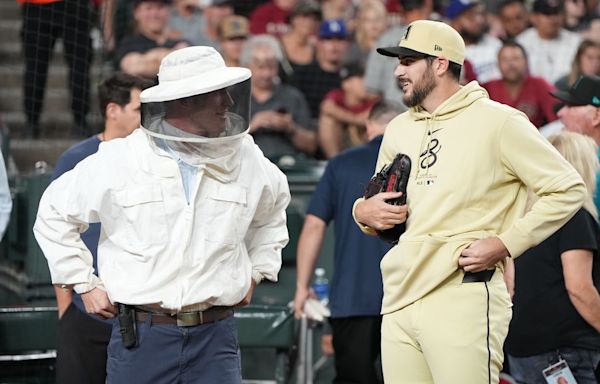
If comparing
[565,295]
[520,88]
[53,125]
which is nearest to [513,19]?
[520,88]

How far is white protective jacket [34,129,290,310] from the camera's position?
432 centimetres

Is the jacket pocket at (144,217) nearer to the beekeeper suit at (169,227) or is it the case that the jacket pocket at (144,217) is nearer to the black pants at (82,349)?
the beekeeper suit at (169,227)

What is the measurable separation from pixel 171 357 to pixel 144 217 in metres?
0.55

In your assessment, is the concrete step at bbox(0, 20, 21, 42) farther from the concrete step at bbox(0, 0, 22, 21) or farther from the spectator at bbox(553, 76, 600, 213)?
the spectator at bbox(553, 76, 600, 213)

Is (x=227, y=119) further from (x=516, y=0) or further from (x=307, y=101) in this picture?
(x=516, y=0)

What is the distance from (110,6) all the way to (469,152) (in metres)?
5.81

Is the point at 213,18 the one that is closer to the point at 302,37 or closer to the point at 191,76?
the point at 302,37

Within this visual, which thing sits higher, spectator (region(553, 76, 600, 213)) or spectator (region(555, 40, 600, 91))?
spectator (region(555, 40, 600, 91))

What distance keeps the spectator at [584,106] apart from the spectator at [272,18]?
512 cm

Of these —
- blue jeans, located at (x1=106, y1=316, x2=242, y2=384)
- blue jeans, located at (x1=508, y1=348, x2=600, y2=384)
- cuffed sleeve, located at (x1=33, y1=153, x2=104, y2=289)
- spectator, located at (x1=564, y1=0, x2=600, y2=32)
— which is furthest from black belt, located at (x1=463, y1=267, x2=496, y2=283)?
spectator, located at (x1=564, y1=0, x2=600, y2=32)

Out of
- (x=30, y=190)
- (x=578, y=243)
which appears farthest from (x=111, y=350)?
(x=30, y=190)

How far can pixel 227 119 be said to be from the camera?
14.5 ft

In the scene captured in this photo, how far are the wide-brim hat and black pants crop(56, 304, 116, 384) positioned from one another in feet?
6.56

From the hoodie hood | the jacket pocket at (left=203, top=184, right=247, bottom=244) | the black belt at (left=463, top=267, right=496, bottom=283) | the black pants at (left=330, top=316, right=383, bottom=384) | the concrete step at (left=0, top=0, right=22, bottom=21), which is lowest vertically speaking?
the black pants at (left=330, top=316, right=383, bottom=384)
